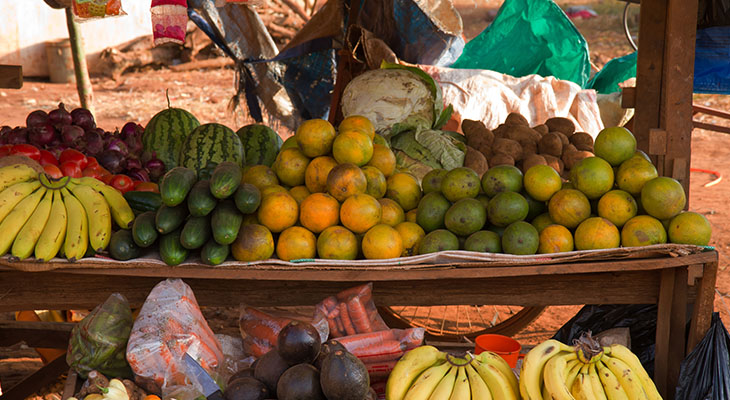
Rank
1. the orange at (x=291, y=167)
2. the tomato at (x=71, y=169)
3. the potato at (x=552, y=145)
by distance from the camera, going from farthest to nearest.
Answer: the potato at (x=552, y=145) → the tomato at (x=71, y=169) → the orange at (x=291, y=167)

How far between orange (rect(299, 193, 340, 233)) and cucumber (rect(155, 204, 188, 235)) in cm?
49

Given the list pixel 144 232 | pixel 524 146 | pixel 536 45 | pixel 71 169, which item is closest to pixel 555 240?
pixel 524 146

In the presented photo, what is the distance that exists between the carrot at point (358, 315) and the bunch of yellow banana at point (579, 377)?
72cm

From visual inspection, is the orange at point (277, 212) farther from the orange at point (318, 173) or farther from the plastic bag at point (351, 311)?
the plastic bag at point (351, 311)

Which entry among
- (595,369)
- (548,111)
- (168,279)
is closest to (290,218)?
(168,279)

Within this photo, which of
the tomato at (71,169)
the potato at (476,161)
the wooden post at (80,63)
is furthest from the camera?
the wooden post at (80,63)

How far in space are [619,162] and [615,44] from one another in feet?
42.3

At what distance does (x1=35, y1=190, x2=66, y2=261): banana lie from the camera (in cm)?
237

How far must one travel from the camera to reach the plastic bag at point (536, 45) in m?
7.10

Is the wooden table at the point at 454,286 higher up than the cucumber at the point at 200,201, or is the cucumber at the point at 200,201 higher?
the cucumber at the point at 200,201

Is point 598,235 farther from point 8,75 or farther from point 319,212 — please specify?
point 8,75

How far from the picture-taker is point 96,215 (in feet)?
8.23

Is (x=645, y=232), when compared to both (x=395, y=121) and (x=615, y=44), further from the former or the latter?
(x=615, y=44)

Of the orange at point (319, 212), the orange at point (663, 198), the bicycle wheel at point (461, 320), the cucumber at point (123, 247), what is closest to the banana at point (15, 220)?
the cucumber at point (123, 247)
